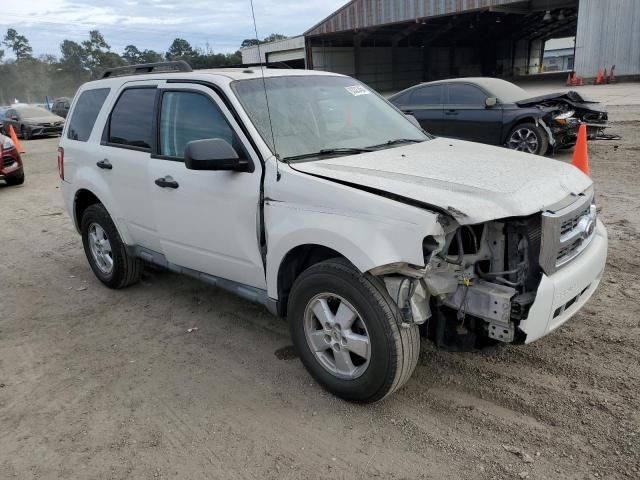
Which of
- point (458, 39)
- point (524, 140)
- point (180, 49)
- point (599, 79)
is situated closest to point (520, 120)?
point (524, 140)

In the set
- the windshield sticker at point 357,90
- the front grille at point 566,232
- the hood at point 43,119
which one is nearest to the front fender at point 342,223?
the front grille at point 566,232

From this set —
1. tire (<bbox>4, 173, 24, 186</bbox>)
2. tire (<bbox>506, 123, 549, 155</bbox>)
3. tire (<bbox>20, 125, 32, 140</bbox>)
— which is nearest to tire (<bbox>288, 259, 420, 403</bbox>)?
tire (<bbox>506, 123, 549, 155</bbox>)

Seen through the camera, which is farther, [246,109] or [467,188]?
[246,109]

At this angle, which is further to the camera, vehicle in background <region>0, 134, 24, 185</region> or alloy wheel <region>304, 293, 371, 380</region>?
vehicle in background <region>0, 134, 24, 185</region>

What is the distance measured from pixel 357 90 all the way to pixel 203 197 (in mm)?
1650

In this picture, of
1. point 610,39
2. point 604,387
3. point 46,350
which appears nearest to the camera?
point 604,387

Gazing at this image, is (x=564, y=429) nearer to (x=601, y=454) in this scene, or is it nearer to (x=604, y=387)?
(x=601, y=454)

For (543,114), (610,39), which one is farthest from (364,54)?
(543,114)

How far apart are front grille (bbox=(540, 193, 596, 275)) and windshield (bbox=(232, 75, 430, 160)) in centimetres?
143

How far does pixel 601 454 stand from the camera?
2729mm

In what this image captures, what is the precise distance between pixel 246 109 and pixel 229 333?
1.82 m

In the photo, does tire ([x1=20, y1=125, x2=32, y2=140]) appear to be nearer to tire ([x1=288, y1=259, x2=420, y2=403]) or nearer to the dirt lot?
the dirt lot

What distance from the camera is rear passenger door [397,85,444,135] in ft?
36.6

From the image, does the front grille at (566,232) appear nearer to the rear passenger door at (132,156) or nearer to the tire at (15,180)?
the rear passenger door at (132,156)
